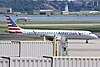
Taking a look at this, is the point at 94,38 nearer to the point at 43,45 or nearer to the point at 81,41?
the point at 81,41

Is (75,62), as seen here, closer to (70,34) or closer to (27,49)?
(27,49)

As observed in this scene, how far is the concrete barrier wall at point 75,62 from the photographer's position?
63.1 ft

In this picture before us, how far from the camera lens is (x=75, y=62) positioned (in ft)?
63.5

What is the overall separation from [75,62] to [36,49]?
9906 millimetres

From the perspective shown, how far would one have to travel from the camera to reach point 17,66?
62.7 ft

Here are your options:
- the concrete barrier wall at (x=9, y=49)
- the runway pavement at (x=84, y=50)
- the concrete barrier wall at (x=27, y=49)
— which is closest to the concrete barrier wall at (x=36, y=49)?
the concrete barrier wall at (x=27, y=49)

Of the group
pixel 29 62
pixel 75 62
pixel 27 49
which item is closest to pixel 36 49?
pixel 27 49

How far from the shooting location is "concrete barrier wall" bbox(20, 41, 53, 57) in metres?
28.8

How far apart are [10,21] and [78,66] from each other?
7508 cm

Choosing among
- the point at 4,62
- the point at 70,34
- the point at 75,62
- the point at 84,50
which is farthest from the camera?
the point at 70,34

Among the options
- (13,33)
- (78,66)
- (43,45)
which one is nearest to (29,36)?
(13,33)

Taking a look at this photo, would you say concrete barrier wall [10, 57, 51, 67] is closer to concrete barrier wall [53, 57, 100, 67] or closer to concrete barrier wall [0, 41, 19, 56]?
concrete barrier wall [53, 57, 100, 67]

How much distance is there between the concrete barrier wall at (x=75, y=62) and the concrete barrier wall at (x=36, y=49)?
9.31m

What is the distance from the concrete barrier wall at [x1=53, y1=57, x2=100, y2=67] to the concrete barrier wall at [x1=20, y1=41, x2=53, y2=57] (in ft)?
30.5
